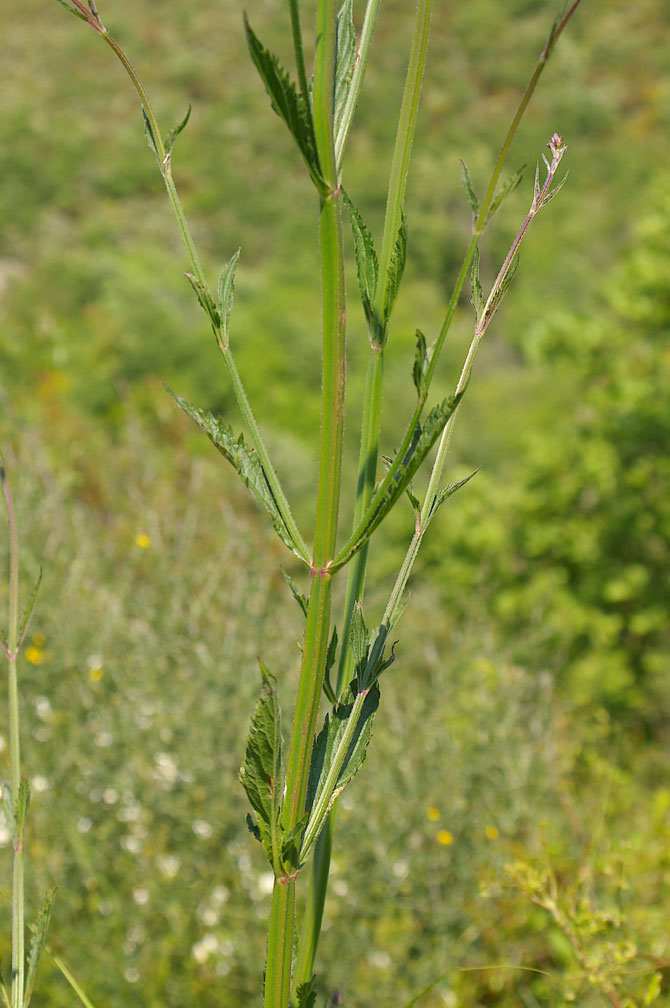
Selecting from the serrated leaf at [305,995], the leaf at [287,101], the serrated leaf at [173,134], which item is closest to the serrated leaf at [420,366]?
the leaf at [287,101]

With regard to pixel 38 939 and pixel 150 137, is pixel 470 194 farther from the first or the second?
pixel 38 939

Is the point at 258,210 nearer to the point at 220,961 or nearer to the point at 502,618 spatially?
the point at 502,618

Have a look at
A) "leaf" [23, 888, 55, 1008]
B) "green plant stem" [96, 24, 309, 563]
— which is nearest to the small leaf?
"green plant stem" [96, 24, 309, 563]

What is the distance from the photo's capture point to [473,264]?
1.85 ft

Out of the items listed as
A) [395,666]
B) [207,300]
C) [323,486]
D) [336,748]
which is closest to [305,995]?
[336,748]

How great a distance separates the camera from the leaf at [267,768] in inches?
21.3

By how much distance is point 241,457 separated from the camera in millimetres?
584

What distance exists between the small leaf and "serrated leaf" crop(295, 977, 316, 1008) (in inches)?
20.4

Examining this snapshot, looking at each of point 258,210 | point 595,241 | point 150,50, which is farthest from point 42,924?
point 150,50

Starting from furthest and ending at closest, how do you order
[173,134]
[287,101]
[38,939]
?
[38,939] < [173,134] < [287,101]

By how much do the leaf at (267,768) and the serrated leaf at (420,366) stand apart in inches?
8.3

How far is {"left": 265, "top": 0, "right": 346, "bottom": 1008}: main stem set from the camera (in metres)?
0.52

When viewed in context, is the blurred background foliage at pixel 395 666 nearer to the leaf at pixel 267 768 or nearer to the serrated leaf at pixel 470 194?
the serrated leaf at pixel 470 194

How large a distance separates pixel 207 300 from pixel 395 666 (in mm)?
4441
